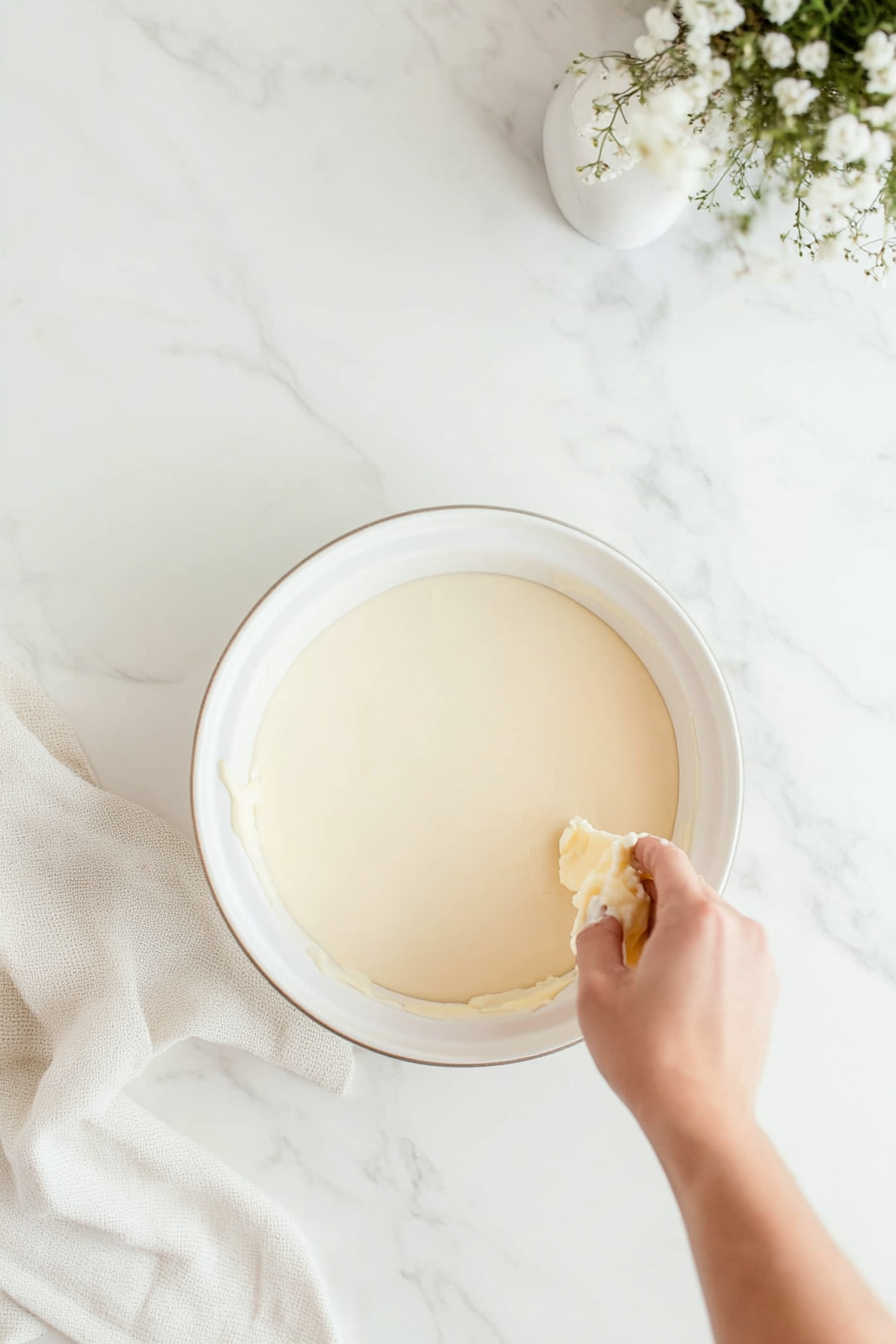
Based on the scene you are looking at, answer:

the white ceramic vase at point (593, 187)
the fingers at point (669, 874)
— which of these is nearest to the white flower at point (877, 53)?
the white ceramic vase at point (593, 187)

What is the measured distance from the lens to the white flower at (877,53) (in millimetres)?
560

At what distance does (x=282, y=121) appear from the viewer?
35.2 inches

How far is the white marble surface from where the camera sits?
894 millimetres

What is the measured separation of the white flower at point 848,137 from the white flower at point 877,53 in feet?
0.08

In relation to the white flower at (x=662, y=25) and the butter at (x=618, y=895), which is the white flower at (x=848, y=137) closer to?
the white flower at (x=662, y=25)

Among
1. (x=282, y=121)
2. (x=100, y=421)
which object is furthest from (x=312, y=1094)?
(x=282, y=121)

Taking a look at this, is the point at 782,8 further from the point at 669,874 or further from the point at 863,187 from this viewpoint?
the point at 669,874

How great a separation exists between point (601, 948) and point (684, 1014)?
0.24 ft

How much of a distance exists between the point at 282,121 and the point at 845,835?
2.66 feet

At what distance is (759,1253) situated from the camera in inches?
20.6

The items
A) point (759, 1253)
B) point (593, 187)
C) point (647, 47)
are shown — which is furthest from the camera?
point (593, 187)

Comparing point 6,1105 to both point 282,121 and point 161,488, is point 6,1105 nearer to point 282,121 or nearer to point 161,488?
point 161,488

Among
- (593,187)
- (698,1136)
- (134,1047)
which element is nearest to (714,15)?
(593,187)

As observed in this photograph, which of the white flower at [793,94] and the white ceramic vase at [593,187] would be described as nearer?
the white flower at [793,94]
